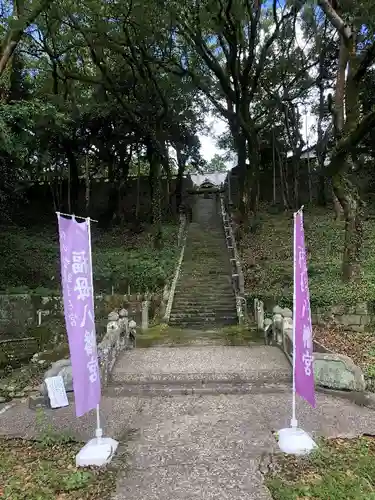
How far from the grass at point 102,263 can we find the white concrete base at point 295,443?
10886 mm

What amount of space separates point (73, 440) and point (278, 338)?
5.27 metres

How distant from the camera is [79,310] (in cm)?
469

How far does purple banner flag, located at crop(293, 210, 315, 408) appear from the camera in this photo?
498cm

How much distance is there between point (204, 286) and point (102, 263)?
4.51 m

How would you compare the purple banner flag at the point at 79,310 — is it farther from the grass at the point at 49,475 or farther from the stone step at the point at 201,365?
the stone step at the point at 201,365

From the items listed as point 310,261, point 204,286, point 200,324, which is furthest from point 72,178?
point 310,261

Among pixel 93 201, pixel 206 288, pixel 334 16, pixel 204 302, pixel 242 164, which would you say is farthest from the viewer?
pixel 93 201

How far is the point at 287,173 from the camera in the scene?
26.2 meters

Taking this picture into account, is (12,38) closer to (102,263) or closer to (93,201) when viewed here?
(102,263)

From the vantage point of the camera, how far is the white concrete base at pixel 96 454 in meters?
4.45

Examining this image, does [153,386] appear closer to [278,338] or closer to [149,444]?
[149,444]

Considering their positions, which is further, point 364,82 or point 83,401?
point 364,82

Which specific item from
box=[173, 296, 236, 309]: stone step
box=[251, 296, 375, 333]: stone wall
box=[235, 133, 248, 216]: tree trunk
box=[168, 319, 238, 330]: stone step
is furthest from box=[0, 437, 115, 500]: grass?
box=[235, 133, 248, 216]: tree trunk

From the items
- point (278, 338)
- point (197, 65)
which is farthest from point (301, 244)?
point (197, 65)
